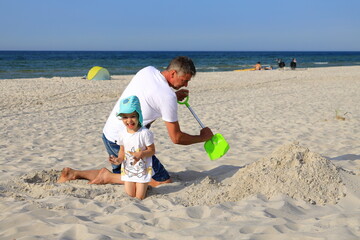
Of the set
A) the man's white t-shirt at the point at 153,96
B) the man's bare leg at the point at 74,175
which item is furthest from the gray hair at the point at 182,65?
the man's bare leg at the point at 74,175

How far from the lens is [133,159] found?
3.47 metres

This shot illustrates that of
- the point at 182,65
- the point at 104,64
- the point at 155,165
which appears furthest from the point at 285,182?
the point at 104,64

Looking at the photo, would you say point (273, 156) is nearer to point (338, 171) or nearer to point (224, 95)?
point (338, 171)

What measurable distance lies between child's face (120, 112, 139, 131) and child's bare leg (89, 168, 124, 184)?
711 millimetres

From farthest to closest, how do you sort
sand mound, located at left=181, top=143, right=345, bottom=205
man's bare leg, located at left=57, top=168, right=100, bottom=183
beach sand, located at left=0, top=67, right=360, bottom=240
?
man's bare leg, located at left=57, top=168, right=100, bottom=183
sand mound, located at left=181, top=143, right=345, bottom=205
beach sand, located at left=0, top=67, right=360, bottom=240

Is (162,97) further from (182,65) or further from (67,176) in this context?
(67,176)

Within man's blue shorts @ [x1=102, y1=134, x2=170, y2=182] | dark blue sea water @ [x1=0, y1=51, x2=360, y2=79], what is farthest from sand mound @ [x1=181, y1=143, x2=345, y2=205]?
dark blue sea water @ [x1=0, y1=51, x2=360, y2=79]

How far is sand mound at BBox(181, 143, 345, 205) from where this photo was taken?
129 inches

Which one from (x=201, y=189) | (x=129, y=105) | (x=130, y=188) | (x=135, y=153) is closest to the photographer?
(x=129, y=105)

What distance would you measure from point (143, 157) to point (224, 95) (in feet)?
31.3

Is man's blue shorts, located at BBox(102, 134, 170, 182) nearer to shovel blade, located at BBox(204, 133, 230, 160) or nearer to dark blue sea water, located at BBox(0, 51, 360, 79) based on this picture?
shovel blade, located at BBox(204, 133, 230, 160)

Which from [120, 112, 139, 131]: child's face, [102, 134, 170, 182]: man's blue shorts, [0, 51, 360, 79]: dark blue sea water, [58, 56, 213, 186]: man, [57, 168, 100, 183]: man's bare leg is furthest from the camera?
[0, 51, 360, 79]: dark blue sea water

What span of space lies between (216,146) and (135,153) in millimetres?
1014

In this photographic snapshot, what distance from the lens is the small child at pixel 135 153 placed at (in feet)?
11.2
